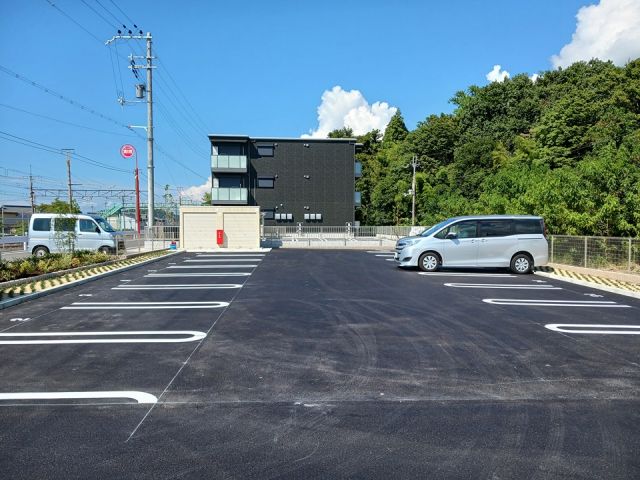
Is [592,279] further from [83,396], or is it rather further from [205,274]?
[83,396]

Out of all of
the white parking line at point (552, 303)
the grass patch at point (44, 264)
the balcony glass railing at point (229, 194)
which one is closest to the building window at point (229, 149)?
the balcony glass railing at point (229, 194)

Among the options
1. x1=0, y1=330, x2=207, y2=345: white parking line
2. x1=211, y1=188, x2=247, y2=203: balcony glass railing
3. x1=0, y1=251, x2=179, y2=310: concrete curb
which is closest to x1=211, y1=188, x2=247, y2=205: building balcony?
x1=211, y1=188, x2=247, y2=203: balcony glass railing

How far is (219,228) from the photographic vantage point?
1048 inches

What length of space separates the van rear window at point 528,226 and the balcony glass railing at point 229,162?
29.9 metres

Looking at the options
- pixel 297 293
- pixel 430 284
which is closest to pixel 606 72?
pixel 430 284

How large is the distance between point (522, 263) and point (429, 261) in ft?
9.97

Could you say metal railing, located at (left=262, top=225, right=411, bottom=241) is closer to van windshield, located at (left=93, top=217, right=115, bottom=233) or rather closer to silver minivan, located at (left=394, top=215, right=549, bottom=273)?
van windshield, located at (left=93, top=217, right=115, bottom=233)

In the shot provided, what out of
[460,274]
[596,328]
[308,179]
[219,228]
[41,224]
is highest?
[308,179]

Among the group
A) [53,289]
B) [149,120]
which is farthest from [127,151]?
[53,289]

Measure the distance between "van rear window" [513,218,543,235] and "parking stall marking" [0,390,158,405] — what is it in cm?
1338

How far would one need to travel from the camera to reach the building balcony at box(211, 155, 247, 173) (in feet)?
133

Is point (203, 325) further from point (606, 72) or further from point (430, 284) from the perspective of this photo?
point (606, 72)

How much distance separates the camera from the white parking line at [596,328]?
7129 millimetres

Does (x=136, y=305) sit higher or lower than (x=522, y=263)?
lower
